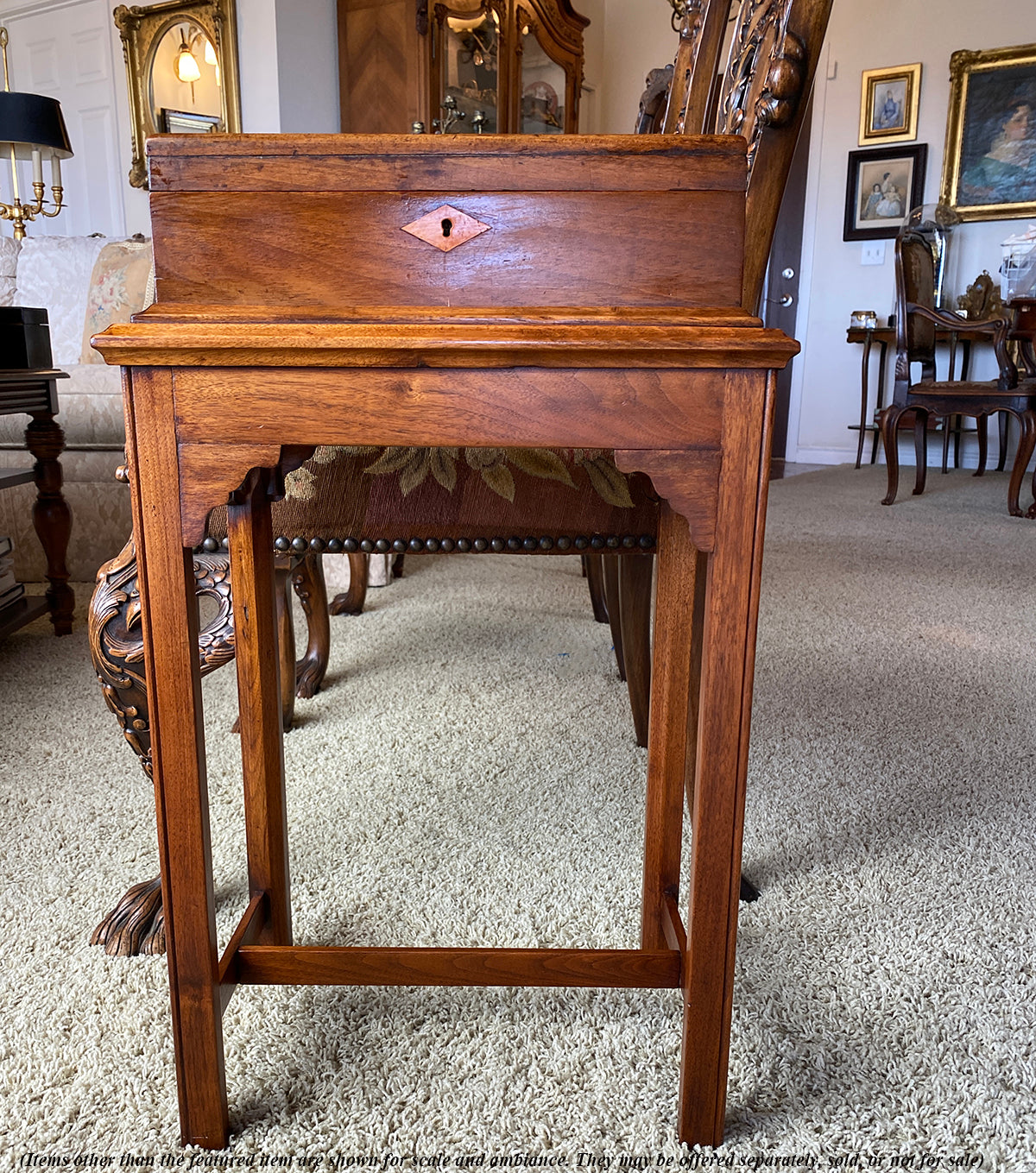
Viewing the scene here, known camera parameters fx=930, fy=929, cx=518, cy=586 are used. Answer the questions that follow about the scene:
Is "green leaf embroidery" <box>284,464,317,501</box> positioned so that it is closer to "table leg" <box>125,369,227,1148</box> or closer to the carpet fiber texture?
"table leg" <box>125,369,227,1148</box>

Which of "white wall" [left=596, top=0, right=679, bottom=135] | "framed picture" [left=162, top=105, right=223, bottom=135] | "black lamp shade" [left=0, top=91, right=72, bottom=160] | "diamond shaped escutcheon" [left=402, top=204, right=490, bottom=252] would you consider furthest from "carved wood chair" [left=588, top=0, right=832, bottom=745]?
"white wall" [left=596, top=0, right=679, bottom=135]

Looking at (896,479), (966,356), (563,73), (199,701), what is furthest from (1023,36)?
(199,701)

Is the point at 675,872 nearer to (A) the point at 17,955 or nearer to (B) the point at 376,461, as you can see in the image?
(B) the point at 376,461

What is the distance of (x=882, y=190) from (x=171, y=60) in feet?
13.5

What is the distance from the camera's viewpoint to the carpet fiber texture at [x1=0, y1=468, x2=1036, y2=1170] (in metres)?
0.78

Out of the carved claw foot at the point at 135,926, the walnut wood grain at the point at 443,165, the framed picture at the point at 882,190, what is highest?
the framed picture at the point at 882,190

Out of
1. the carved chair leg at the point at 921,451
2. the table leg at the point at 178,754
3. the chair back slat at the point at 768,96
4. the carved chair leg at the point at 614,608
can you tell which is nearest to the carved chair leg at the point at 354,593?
the carved chair leg at the point at 614,608

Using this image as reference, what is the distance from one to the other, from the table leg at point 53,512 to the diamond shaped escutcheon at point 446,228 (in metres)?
1.71

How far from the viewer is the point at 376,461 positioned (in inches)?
37.1

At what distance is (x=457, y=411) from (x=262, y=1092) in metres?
0.61

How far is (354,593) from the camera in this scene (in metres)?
2.28

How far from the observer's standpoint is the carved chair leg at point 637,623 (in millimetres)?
1385

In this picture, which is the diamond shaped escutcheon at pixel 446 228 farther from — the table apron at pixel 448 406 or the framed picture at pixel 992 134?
the framed picture at pixel 992 134

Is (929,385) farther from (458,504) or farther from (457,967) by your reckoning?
(457,967)
